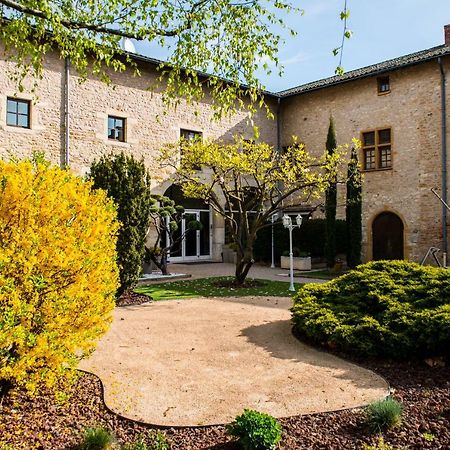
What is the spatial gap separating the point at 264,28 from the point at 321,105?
1394cm

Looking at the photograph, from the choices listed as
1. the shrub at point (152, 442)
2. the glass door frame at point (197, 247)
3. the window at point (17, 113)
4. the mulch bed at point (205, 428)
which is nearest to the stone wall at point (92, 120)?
the window at point (17, 113)

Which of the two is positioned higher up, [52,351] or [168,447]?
[52,351]

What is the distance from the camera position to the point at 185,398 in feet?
12.1

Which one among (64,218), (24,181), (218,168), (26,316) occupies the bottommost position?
(26,316)

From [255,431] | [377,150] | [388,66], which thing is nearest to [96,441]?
[255,431]

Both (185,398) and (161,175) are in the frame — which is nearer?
(185,398)

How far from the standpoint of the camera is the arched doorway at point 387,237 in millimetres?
16422

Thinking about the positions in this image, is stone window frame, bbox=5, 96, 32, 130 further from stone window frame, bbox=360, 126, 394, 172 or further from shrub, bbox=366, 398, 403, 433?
shrub, bbox=366, 398, 403, 433

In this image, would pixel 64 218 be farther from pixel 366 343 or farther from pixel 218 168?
pixel 218 168

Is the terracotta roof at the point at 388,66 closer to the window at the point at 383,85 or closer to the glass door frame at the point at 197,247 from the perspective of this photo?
the window at the point at 383,85

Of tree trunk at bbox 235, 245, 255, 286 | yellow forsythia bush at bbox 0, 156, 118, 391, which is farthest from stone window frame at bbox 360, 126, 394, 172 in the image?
yellow forsythia bush at bbox 0, 156, 118, 391

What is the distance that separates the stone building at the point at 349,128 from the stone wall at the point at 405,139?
4 centimetres

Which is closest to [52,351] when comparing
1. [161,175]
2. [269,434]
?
[269,434]

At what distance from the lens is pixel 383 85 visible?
17.0 meters
